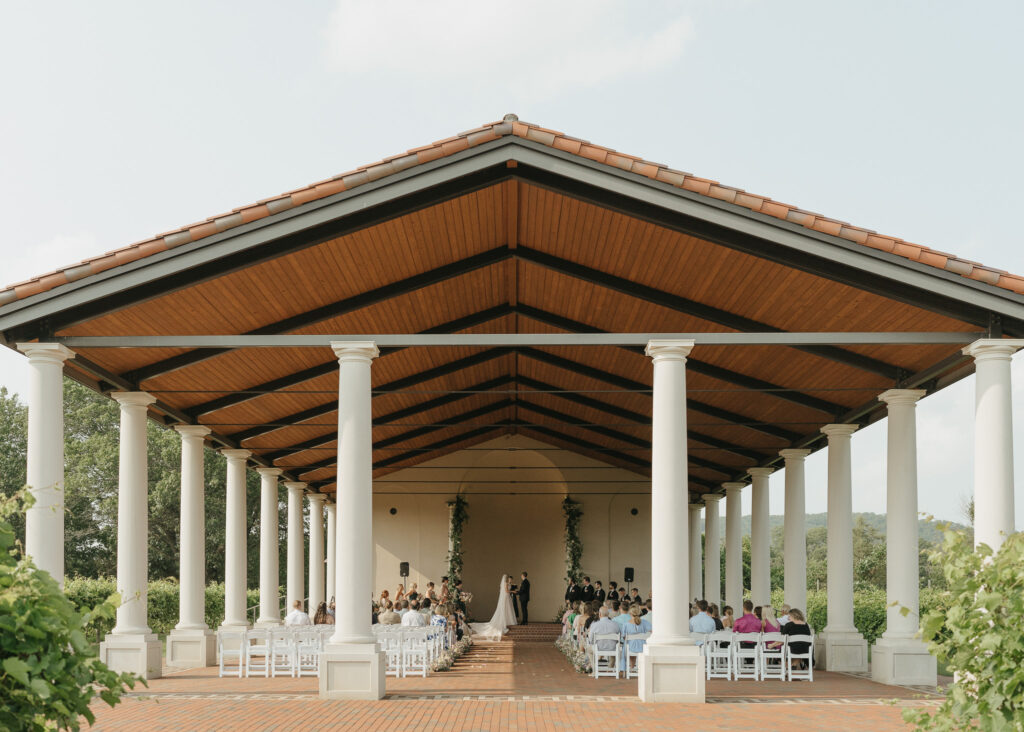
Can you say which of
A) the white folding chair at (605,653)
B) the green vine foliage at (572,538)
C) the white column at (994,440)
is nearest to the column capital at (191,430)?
the white folding chair at (605,653)

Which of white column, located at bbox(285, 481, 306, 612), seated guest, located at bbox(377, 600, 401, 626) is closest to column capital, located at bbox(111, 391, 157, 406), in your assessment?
seated guest, located at bbox(377, 600, 401, 626)

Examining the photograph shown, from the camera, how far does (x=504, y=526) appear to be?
31.1m

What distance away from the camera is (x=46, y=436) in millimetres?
11969

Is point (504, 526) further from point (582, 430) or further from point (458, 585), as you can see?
point (582, 430)

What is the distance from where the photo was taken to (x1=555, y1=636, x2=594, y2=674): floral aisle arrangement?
54.2 ft

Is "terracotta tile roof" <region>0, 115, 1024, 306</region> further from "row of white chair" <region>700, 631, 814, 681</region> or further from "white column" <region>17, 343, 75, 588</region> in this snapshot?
"row of white chair" <region>700, 631, 814, 681</region>

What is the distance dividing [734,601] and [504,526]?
6.67 meters

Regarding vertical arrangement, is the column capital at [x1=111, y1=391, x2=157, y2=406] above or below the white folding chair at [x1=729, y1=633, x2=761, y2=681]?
above

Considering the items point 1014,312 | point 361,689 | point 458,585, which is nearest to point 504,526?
point 458,585

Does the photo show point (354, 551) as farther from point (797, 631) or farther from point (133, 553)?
point (797, 631)

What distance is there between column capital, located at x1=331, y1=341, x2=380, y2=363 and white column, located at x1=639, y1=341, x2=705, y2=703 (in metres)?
3.16

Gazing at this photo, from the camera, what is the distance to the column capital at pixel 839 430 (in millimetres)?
17172

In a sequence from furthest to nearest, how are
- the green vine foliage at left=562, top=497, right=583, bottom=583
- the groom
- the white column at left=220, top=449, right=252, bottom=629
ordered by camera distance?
1. the green vine foliage at left=562, top=497, right=583, bottom=583
2. the groom
3. the white column at left=220, top=449, right=252, bottom=629

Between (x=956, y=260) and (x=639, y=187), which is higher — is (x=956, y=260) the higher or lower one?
the lower one
